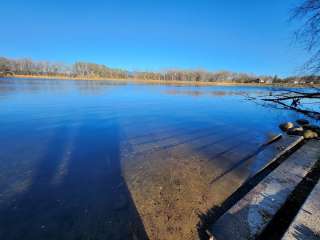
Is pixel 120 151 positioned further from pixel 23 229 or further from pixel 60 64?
pixel 60 64

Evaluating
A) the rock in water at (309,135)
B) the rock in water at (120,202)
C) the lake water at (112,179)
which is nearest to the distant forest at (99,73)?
the rock in water at (309,135)

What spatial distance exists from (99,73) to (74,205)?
111377 mm

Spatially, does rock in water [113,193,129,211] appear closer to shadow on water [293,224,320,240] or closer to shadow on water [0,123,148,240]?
shadow on water [0,123,148,240]

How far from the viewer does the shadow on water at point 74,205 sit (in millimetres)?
2559

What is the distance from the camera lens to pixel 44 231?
2.55 m

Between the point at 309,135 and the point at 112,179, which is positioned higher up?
the point at 112,179

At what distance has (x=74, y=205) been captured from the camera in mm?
3121

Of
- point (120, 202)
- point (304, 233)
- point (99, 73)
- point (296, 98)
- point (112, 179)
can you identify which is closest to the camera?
point (304, 233)

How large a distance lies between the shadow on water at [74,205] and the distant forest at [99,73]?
90.3 meters

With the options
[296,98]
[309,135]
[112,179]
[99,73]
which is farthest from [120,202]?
[99,73]

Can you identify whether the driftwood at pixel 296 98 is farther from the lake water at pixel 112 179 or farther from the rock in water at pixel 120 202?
the rock in water at pixel 120 202

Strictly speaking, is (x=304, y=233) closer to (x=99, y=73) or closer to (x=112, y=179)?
(x=112, y=179)

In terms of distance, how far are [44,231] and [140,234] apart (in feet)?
5.22

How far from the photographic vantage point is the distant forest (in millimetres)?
83875
